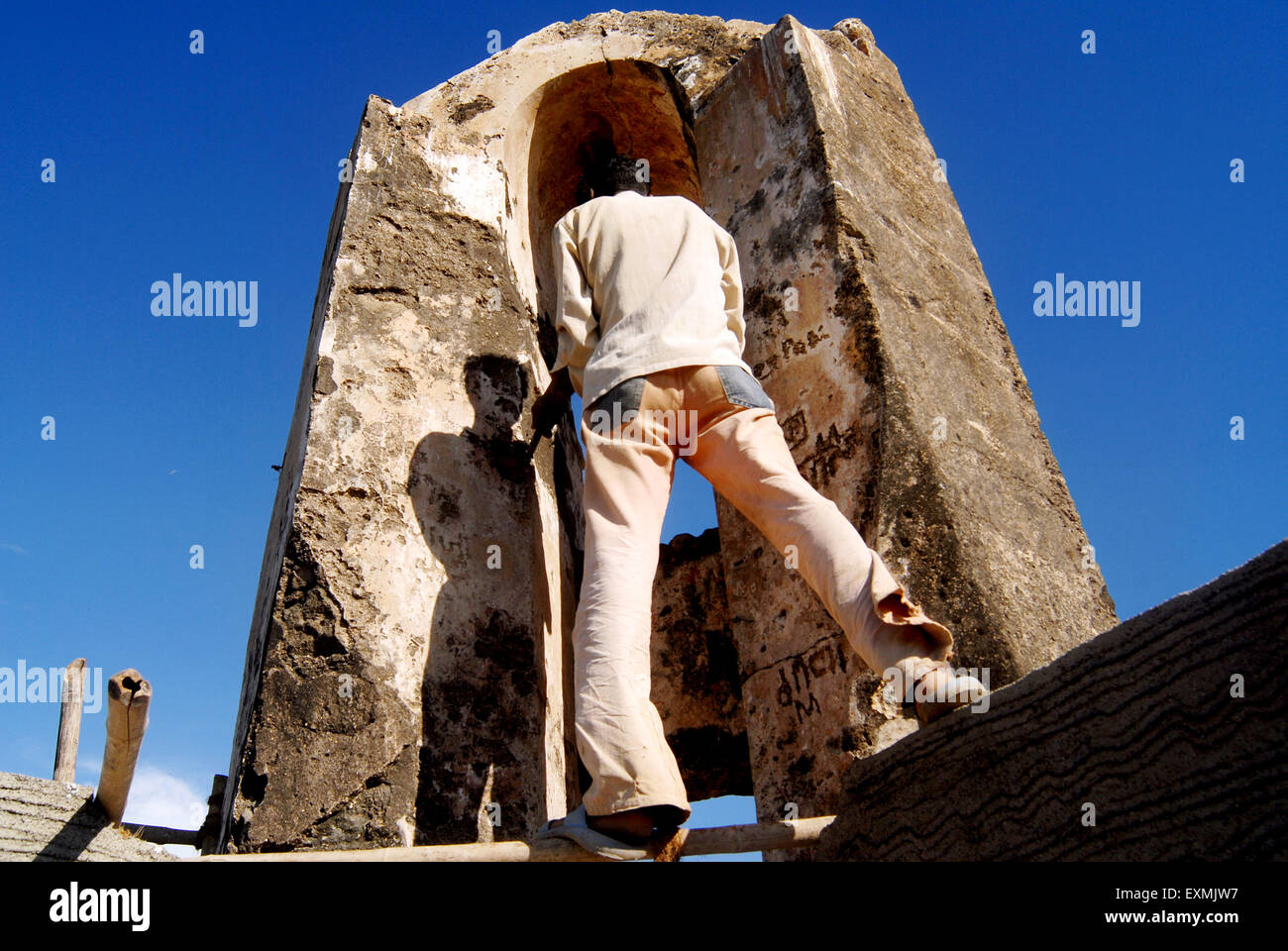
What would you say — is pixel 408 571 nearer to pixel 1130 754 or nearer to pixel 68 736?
pixel 1130 754

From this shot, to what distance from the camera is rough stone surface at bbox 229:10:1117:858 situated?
2.80 meters

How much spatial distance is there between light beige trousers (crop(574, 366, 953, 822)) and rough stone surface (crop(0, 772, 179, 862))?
1.15 m

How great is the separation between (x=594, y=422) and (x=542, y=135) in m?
2.43

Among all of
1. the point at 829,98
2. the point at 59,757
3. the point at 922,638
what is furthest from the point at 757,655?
the point at 59,757

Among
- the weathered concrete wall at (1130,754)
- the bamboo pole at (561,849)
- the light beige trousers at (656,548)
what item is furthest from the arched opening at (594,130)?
the weathered concrete wall at (1130,754)

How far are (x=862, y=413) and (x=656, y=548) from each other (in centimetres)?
93

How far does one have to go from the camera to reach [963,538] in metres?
2.88

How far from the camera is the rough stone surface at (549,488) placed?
2799mm

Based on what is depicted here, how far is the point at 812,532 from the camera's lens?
2.38 meters

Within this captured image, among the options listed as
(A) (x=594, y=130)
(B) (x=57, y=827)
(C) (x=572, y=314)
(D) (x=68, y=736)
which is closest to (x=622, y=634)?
(C) (x=572, y=314)

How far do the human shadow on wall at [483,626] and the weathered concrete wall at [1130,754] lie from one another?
114cm

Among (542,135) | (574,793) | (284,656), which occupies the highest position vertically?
(542,135)

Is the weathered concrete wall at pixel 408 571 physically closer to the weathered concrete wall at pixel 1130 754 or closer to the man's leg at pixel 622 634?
the man's leg at pixel 622 634
